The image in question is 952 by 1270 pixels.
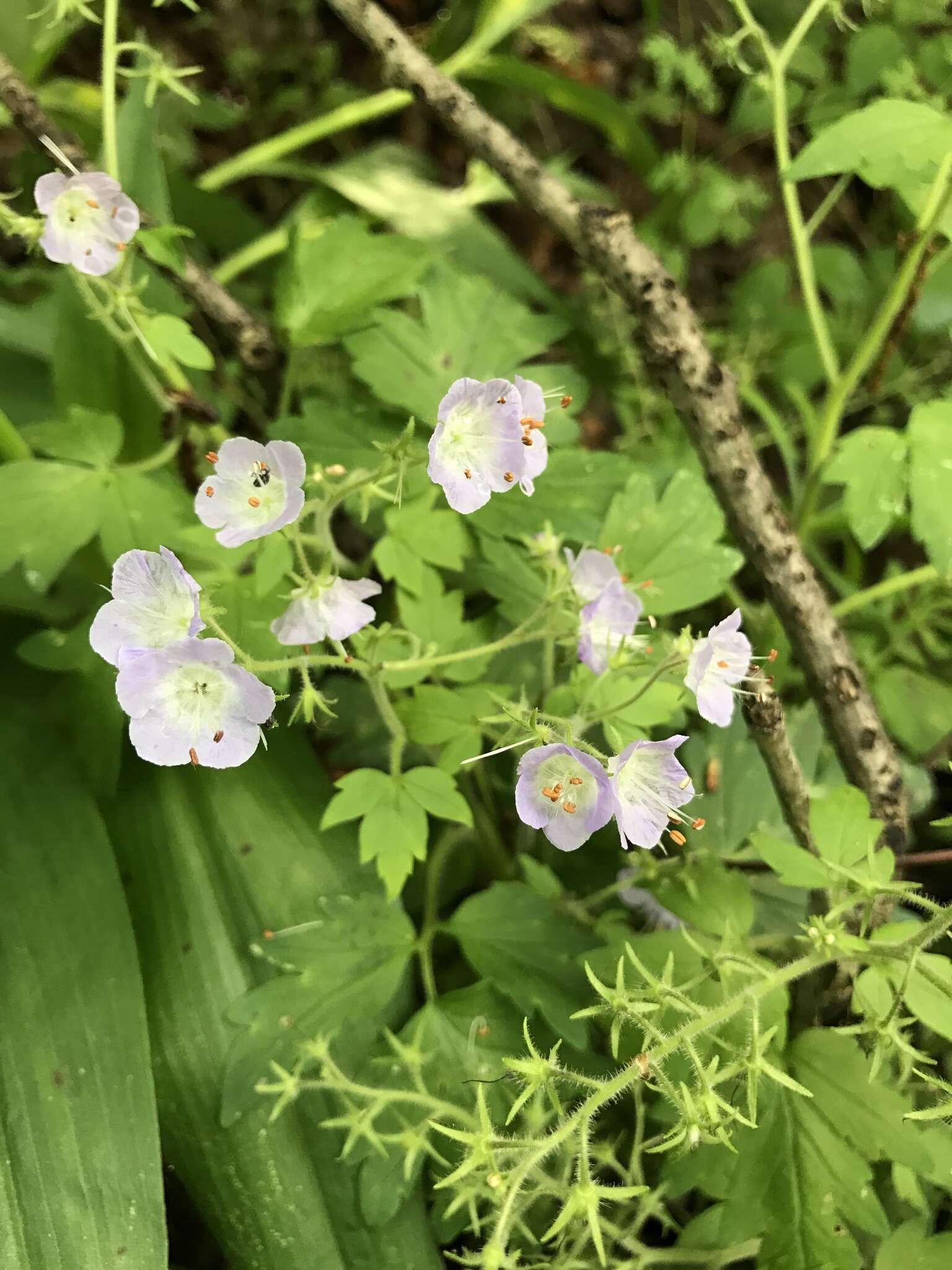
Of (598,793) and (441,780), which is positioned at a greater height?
(598,793)

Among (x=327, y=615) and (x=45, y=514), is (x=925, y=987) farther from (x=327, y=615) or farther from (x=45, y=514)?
(x=45, y=514)

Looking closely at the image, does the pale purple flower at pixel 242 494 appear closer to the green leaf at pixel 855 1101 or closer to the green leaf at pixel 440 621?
the green leaf at pixel 440 621

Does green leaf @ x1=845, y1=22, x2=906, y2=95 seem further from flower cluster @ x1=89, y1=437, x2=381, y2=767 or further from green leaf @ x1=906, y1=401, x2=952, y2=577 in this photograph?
flower cluster @ x1=89, y1=437, x2=381, y2=767

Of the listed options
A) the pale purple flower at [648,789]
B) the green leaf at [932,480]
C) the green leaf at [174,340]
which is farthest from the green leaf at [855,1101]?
the green leaf at [174,340]

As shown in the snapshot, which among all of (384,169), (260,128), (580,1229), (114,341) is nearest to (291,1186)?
(580,1229)

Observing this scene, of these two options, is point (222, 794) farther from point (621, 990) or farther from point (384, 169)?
point (384, 169)

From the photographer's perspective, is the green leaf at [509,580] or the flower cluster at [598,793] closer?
the flower cluster at [598,793]

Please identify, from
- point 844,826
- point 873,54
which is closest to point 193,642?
point 844,826
